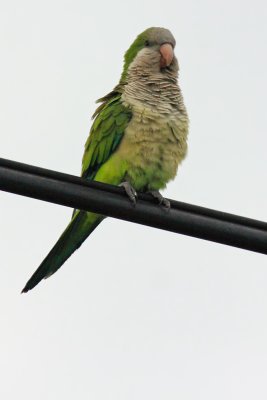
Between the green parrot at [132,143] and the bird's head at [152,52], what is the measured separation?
14 cm

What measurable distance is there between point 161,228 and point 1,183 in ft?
2.38

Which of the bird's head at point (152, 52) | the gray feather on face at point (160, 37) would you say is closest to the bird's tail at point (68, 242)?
the bird's head at point (152, 52)

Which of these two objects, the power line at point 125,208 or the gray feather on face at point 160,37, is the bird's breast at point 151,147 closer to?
the gray feather on face at point 160,37

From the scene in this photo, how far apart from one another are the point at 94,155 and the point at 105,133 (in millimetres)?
182

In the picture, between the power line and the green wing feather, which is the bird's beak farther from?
the power line

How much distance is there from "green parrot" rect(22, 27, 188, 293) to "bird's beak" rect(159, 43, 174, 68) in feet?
0.45

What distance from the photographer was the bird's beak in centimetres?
590

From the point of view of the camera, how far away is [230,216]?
3359 mm

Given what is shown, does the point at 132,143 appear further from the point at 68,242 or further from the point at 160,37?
the point at 160,37

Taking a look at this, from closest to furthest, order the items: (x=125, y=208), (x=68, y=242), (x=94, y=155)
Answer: (x=125, y=208) → (x=68, y=242) → (x=94, y=155)

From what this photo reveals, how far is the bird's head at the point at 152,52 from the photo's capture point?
593cm

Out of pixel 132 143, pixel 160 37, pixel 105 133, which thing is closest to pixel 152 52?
pixel 160 37

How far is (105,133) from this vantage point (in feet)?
17.8

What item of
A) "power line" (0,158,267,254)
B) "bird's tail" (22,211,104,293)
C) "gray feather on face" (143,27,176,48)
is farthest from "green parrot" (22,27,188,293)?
"power line" (0,158,267,254)
